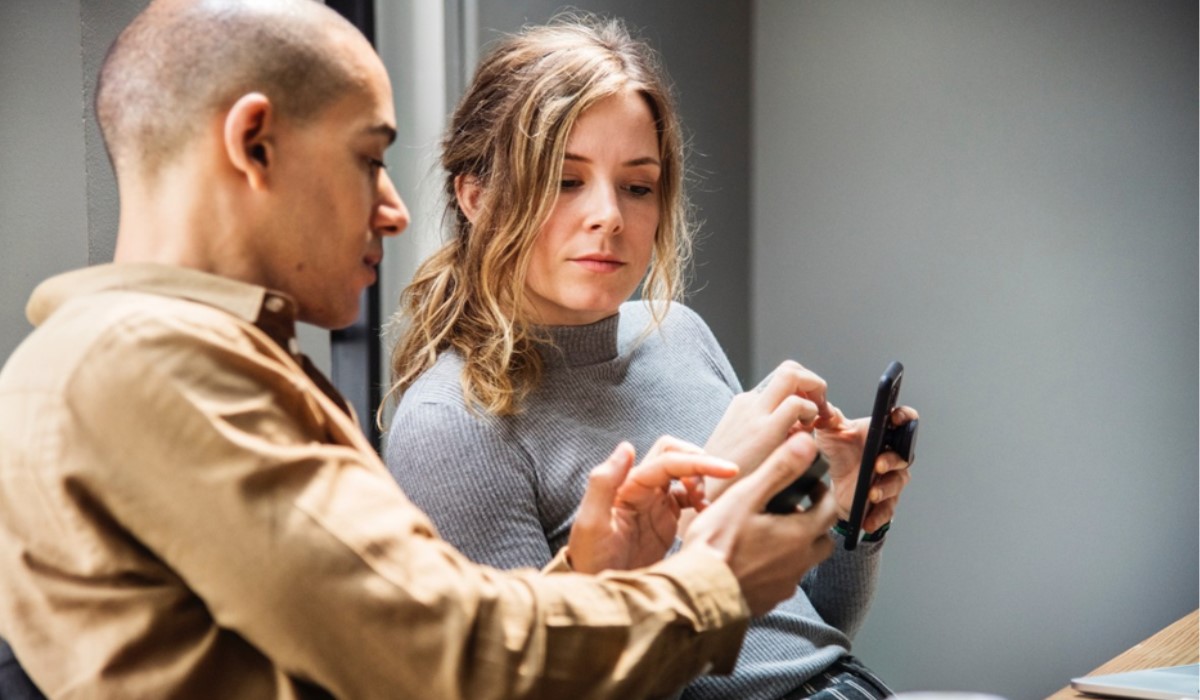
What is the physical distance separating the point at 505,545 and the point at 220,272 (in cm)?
58

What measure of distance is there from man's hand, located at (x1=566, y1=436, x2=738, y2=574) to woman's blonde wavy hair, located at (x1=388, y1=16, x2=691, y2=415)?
318 mm

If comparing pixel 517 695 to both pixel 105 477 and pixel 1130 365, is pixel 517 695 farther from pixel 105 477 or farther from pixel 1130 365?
pixel 1130 365

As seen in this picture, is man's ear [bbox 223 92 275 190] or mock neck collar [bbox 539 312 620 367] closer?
man's ear [bbox 223 92 275 190]

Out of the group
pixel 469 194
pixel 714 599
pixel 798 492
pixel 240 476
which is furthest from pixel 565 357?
pixel 240 476

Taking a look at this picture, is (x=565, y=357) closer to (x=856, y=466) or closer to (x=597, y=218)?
(x=597, y=218)

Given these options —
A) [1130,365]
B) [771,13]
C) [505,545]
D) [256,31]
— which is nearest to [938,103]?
[771,13]

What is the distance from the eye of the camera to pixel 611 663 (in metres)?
0.79

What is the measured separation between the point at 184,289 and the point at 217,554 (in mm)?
189

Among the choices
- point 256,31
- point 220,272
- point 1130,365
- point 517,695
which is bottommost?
point 1130,365

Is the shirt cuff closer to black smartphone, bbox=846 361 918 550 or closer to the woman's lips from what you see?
black smartphone, bbox=846 361 918 550

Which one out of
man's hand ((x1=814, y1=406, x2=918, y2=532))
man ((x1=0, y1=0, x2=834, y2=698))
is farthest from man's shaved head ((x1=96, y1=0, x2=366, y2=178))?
man's hand ((x1=814, y1=406, x2=918, y2=532))

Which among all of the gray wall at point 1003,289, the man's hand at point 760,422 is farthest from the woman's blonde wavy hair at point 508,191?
the gray wall at point 1003,289

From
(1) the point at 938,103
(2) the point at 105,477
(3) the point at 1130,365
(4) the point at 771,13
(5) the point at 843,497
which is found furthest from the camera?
(4) the point at 771,13

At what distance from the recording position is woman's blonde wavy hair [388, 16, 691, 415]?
1527 millimetres
